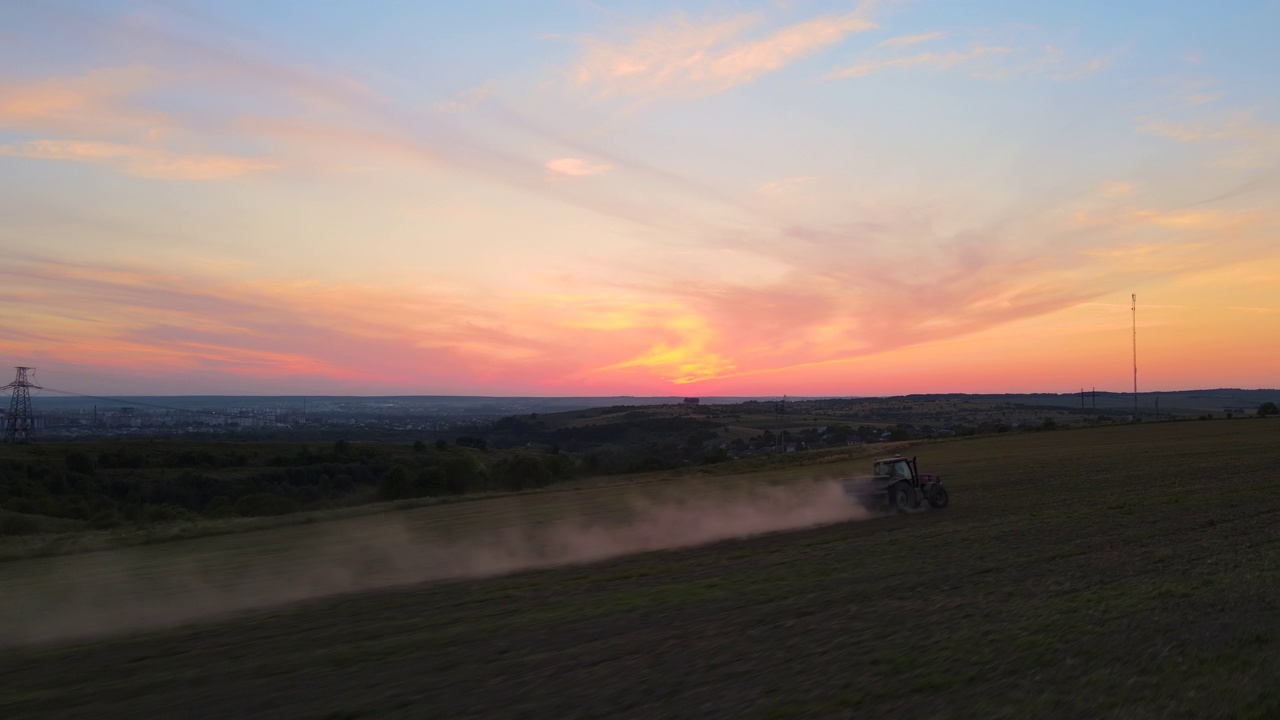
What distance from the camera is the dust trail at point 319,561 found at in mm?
14562

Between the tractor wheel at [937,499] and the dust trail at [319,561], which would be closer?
the dust trail at [319,561]

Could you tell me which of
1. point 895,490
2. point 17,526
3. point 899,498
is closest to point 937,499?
point 899,498

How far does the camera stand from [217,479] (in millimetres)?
57031

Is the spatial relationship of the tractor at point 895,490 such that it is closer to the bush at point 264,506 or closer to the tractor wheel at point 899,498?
Answer: the tractor wheel at point 899,498

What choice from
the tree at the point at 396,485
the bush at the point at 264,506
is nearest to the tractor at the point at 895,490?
the bush at the point at 264,506

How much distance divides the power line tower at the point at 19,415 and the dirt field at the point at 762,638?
238 ft

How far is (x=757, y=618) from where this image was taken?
11359 mm

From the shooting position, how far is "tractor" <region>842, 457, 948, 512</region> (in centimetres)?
2384

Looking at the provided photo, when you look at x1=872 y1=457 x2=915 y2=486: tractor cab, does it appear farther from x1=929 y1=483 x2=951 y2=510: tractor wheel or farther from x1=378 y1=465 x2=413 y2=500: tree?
x1=378 y1=465 x2=413 y2=500: tree

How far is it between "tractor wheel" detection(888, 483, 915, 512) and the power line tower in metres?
82.5

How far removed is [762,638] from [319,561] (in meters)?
13.3

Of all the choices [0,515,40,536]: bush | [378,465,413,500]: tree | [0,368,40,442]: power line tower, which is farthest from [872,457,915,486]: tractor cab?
[0,368,40,442]: power line tower

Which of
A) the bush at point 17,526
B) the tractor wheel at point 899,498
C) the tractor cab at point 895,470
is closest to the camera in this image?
the tractor wheel at point 899,498

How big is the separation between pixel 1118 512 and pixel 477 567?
53.0 feet
